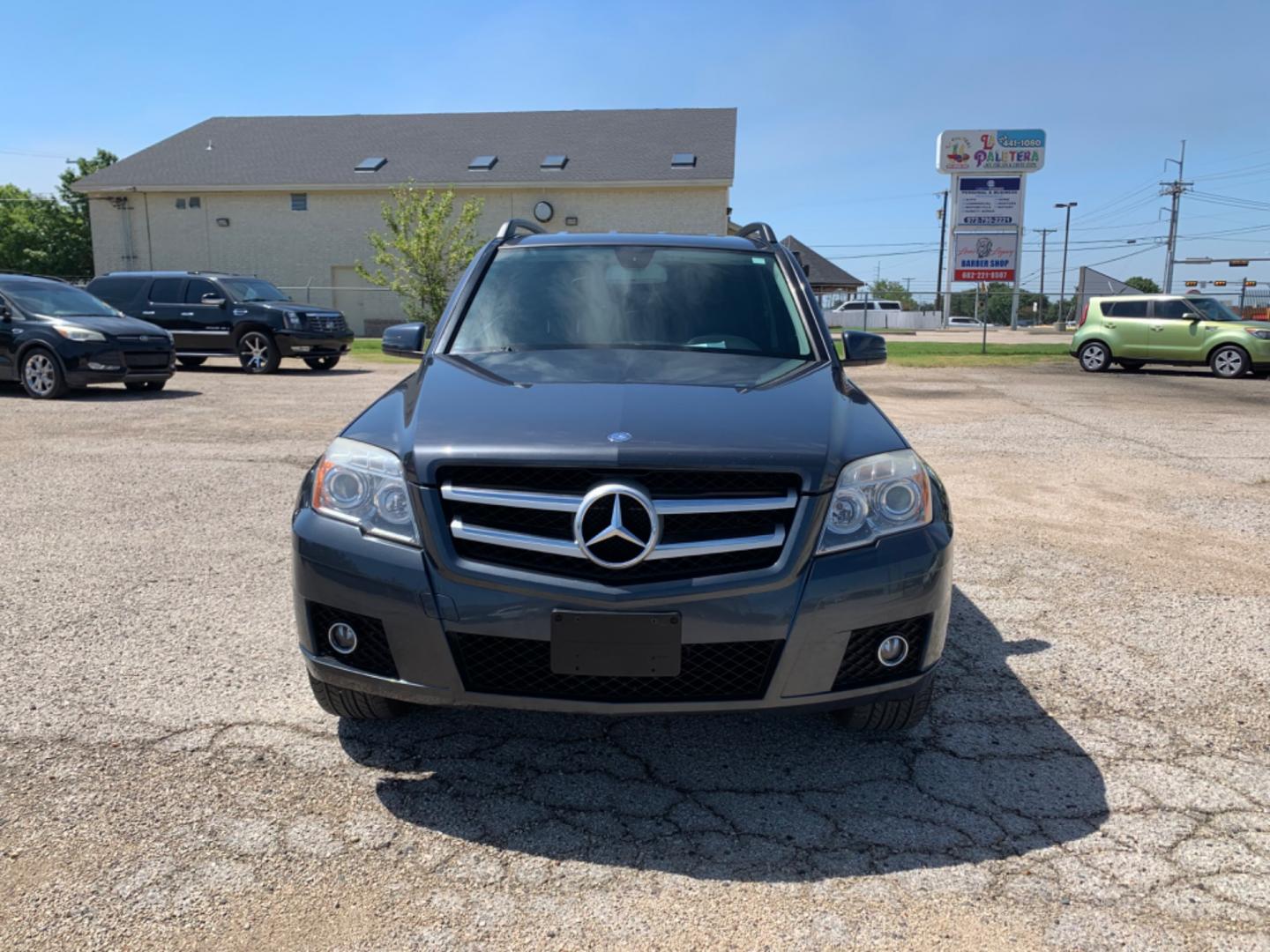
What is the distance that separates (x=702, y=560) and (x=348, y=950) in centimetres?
126

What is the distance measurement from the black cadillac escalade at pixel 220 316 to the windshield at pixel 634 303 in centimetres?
1502

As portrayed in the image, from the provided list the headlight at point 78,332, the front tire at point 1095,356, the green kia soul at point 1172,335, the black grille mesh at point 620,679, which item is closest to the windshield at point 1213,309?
the green kia soul at point 1172,335

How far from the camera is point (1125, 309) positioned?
72.3ft

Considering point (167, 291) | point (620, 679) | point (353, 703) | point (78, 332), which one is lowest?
point (353, 703)

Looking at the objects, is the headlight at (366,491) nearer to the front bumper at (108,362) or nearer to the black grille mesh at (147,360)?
the front bumper at (108,362)

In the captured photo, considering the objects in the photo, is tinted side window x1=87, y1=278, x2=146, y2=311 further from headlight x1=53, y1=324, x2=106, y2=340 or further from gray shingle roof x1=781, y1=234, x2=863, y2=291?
gray shingle roof x1=781, y1=234, x2=863, y2=291

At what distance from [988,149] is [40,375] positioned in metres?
30.9

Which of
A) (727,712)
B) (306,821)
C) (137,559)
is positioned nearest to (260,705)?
(306,821)

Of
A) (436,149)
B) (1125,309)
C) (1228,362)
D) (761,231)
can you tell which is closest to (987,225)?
(1125,309)

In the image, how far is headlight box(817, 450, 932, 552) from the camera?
2707 millimetres

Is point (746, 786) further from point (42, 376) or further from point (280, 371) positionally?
point (280, 371)

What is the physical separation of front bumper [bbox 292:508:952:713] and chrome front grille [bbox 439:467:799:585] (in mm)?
81

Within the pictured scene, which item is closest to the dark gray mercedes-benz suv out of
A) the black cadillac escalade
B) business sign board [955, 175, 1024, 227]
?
the black cadillac escalade

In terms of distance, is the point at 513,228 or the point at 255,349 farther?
the point at 255,349
